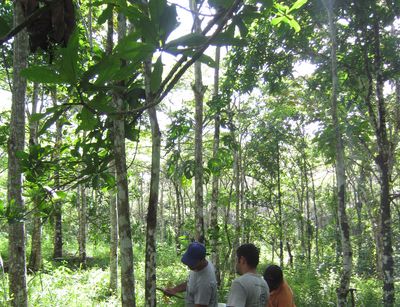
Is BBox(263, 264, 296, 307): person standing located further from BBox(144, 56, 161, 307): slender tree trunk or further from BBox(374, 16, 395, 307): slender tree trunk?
BBox(374, 16, 395, 307): slender tree trunk

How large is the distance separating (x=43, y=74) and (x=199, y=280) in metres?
2.75

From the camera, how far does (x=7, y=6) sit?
5145 millimetres

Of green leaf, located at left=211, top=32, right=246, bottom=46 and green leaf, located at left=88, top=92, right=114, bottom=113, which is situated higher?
green leaf, located at left=211, top=32, right=246, bottom=46

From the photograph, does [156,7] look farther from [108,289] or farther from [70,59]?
[108,289]

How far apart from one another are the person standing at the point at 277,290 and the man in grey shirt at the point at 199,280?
0.55 meters

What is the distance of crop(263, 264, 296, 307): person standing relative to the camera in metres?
3.43

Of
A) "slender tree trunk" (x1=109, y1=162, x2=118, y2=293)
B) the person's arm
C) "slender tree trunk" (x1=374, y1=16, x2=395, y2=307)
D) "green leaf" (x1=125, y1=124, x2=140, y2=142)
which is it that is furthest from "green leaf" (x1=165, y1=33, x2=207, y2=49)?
"slender tree trunk" (x1=109, y1=162, x2=118, y2=293)

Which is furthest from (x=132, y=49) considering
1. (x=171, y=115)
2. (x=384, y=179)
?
(x=171, y=115)

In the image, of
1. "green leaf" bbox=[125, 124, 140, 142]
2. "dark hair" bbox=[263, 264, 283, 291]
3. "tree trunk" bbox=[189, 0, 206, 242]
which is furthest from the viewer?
"tree trunk" bbox=[189, 0, 206, 242]

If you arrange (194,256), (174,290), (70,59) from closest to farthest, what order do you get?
(70,59)
(194,256)
(174,290)

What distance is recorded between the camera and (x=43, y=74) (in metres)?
0.84

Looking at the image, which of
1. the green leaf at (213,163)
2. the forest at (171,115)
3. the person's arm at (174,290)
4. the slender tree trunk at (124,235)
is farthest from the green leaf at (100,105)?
the green leaf at (213,163)

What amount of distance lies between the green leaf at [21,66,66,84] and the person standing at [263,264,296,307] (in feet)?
10.0

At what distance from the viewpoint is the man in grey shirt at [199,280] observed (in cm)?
320
